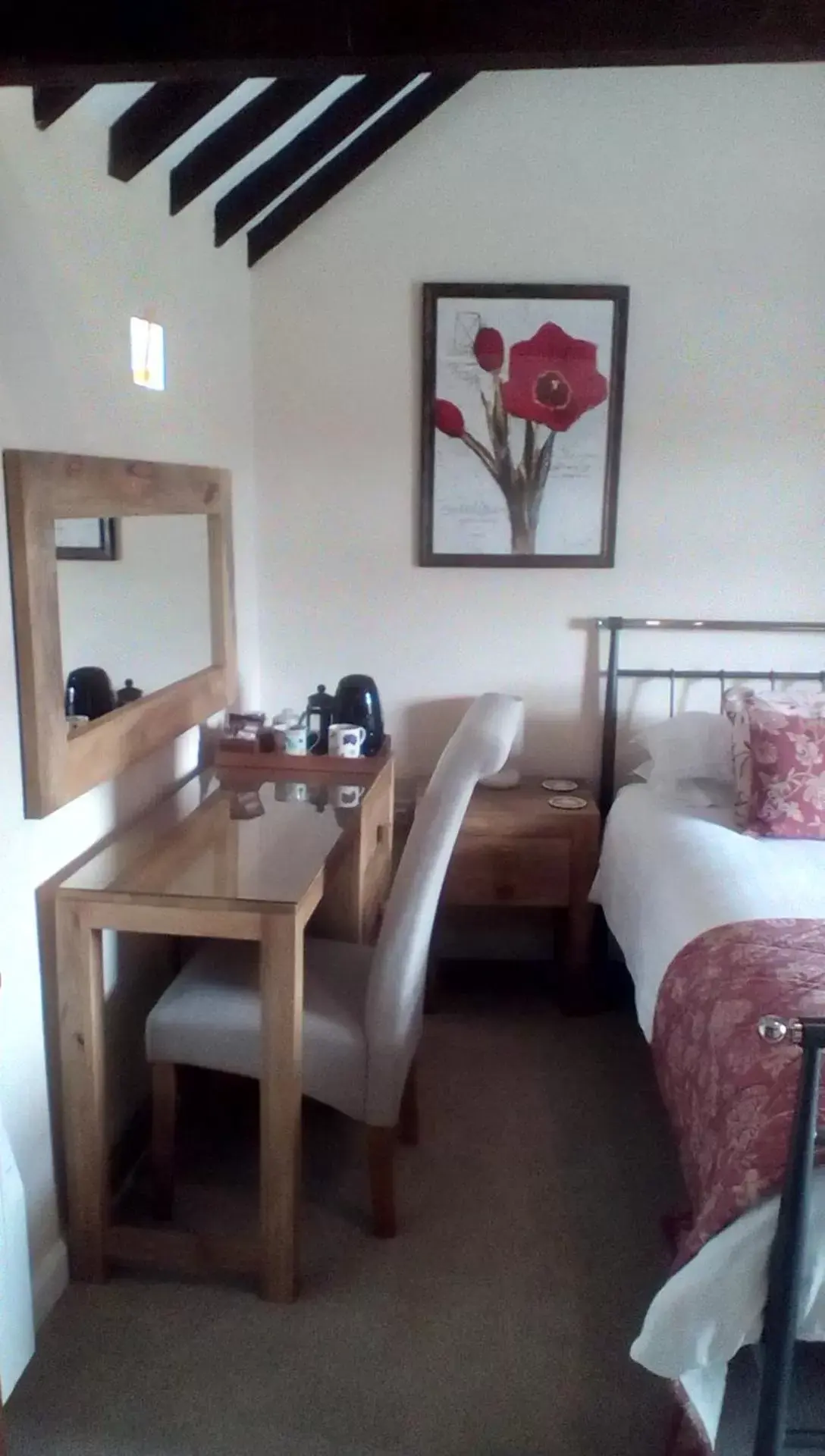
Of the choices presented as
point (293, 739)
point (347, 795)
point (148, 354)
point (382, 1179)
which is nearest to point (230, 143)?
point (148, 354)

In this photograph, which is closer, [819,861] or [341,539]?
[819,861]

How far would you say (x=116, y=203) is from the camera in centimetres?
217

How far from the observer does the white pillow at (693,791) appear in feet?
9.76

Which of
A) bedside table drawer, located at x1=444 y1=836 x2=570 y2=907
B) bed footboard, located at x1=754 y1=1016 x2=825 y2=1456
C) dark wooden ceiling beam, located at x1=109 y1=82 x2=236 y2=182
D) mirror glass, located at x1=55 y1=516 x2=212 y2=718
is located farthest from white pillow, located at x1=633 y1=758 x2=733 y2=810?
dark wooden ceiling beam, located at x1=109 y1=82 x2=236 y2=182

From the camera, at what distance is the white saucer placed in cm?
307

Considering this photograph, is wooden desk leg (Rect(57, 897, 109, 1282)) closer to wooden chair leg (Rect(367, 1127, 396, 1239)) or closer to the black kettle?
wooden chair leg (Rect(367, 1127, 396, 1239))

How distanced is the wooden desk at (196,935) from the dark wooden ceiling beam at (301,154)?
5.37 feet

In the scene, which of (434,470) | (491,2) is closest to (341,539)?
(434,470)

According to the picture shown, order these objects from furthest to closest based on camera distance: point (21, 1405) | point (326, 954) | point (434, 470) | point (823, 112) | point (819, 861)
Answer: point (434, 470), point (823, 112), point (819, 861), point (326, 954), point (21, 1405)

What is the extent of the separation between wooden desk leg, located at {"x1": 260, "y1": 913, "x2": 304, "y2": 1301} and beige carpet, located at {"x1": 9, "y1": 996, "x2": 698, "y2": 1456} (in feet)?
0.34

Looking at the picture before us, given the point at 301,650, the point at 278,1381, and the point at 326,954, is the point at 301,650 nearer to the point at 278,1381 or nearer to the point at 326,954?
the point at 326,954

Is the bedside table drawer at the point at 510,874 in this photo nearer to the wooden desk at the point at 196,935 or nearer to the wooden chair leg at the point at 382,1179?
the wooden desk at the point at 196,935

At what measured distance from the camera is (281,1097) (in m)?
1.91

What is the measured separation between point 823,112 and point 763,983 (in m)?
2.47
